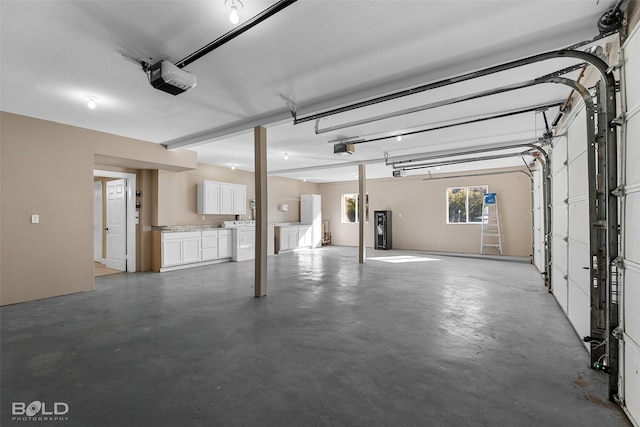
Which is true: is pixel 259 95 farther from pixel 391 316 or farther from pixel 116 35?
pixel 391 316

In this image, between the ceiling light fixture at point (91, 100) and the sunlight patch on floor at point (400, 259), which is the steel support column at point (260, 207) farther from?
the sunlight patch on floor at point (400, 259)

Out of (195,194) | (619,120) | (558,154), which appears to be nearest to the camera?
(619,120)

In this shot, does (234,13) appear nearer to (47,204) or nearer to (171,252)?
(47,204)

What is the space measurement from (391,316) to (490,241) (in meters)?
7.08

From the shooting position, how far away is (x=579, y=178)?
2863 mm

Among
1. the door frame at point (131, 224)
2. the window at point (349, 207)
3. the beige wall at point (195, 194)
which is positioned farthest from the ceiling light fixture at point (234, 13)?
the window at point (349, 207)

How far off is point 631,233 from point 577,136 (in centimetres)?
162

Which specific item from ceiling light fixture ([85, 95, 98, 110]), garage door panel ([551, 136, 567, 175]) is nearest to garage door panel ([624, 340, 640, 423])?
garage door panel ([551, 136, 567, 175])

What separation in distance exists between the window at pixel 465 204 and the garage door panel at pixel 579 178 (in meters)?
6.63

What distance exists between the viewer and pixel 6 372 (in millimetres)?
2365

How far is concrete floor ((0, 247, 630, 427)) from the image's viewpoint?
1.88 meters

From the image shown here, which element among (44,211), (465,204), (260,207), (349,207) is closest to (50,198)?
(44,211)

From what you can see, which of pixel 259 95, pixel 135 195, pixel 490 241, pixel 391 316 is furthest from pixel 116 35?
pixel 490 241

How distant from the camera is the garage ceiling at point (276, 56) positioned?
2.19m
